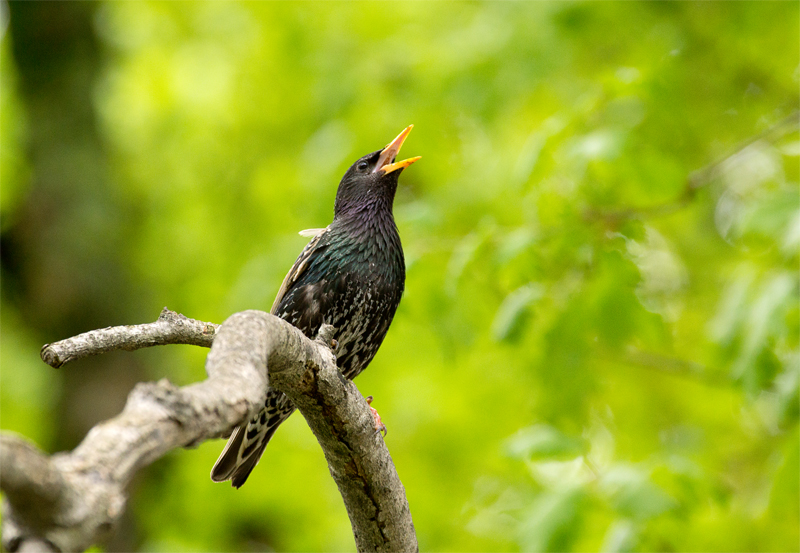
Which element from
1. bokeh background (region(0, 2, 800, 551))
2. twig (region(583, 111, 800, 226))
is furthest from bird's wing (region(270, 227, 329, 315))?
twig (region(583, 111, 800, 226))

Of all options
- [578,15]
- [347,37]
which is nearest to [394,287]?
[578,15]

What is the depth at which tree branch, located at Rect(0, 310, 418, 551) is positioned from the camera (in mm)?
867

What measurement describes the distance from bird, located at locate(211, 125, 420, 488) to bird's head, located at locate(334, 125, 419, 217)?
0.31 feet

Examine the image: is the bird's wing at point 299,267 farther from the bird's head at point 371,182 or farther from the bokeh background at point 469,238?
the bokeh background at point 469,238

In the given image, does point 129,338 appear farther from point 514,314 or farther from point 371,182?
point 371,182

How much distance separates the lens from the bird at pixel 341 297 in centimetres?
321

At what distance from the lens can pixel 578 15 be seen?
15.1ft

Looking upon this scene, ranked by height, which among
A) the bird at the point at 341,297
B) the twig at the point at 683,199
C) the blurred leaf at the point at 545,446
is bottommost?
the blurred leaf at the point at 545,446

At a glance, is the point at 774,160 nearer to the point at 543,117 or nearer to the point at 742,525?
the point at 543,117

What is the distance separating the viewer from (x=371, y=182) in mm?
3836

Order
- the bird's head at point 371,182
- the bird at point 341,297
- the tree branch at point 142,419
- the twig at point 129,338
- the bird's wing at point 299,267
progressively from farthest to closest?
the bird's head at point 371,182, the bird's wing at point 299,267, the bird at point 341,297, the twig at point 129,338, the tree branch at point 142,419

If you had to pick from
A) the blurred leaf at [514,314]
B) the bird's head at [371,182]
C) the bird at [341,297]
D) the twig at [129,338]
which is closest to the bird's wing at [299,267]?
the bird at [341,297]

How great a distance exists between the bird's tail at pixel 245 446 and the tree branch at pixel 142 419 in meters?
1.15

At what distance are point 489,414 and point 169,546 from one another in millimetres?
2863
